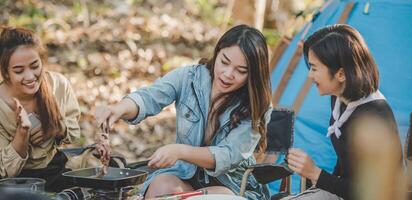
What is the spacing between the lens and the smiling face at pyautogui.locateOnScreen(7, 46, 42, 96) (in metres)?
3.37

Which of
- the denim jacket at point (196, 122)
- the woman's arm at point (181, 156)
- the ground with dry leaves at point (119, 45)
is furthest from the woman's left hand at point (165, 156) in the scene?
the ground with dry leaves at point (119, 45)

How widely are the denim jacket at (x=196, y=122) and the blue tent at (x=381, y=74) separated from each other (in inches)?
48.1

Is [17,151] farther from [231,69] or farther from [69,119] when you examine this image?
[231,69]

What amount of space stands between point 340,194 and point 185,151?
68 cm

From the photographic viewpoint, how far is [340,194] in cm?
304

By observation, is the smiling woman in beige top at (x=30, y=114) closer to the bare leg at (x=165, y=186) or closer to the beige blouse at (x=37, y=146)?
Answer: the beige blouse at (x=37, y=146)

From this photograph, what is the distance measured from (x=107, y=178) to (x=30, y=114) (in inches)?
34.4

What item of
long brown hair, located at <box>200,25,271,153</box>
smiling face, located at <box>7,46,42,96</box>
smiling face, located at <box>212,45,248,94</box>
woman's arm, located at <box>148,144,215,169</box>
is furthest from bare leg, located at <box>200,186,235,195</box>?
smiling face, located at <box>7,46,42,96</box>

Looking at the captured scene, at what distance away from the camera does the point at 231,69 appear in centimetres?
322

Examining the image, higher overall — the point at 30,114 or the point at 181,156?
the point at 30,114

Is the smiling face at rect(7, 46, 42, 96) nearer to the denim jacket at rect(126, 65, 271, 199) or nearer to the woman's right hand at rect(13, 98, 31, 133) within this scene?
the woman's right hand at rect(13, 98, 31, 133)

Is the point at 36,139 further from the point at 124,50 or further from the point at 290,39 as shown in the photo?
the point at 124,50

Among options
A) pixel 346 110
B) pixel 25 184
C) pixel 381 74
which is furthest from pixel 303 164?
pixel 381 74

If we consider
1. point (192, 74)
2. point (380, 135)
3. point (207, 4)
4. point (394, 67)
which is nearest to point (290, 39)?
point (394, 67)
